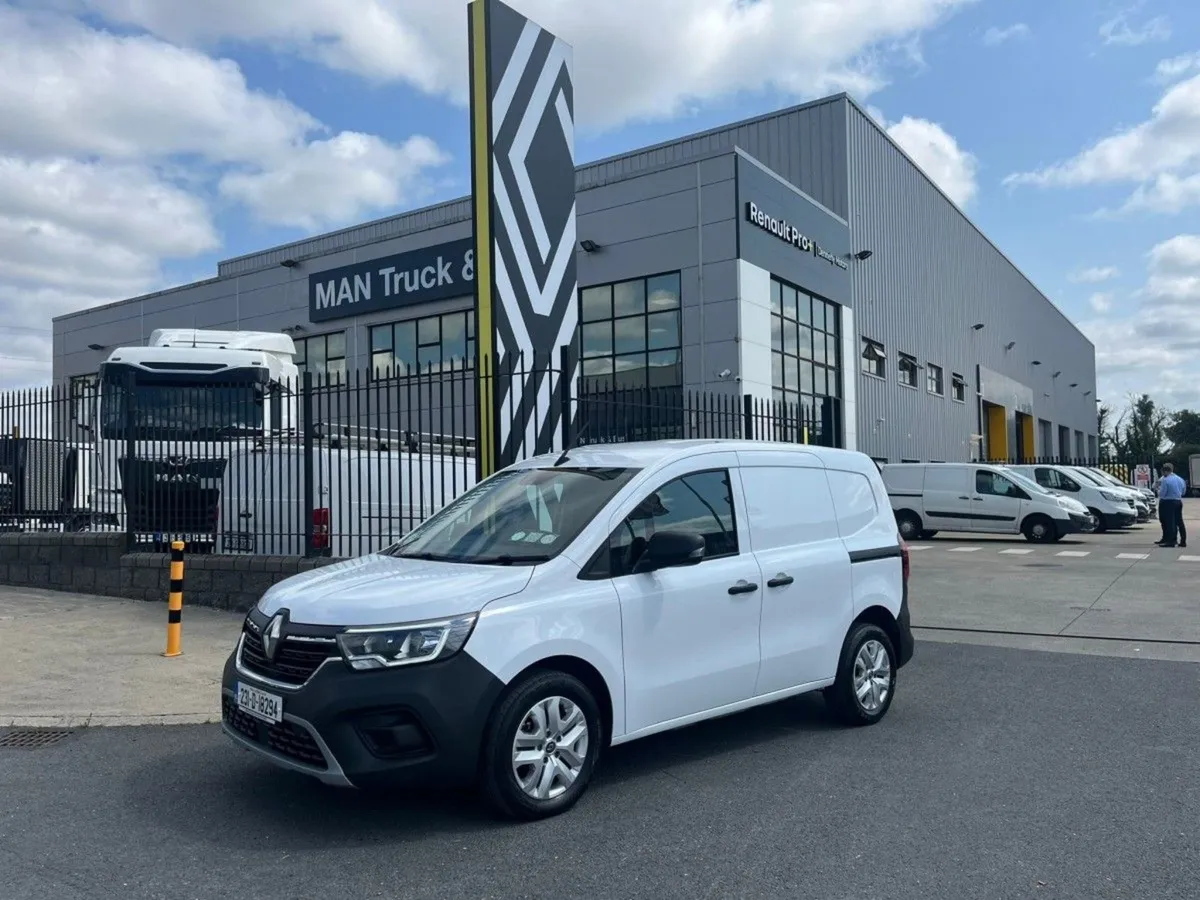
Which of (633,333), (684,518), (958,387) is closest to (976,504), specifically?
(633,333)

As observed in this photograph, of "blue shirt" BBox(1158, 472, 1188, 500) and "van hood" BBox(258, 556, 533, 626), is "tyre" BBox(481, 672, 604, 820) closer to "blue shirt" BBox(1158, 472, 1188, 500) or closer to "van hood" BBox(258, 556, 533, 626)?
"van hood" BBox(258, 556, 533, 626)

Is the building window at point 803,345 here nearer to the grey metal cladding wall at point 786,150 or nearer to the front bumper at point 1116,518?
the grey metal cladding wall at point 786,150

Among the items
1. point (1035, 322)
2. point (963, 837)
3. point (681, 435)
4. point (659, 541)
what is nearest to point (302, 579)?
point (659, 541)

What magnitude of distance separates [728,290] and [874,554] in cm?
1675

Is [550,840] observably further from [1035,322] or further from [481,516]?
[1035,322]

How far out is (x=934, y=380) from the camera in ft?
127

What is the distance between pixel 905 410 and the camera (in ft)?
113

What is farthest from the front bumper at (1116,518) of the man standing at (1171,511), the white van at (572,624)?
the white van at (572,624)

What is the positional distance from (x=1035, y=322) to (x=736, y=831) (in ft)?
199

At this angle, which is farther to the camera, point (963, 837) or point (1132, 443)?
point (1132, 443)

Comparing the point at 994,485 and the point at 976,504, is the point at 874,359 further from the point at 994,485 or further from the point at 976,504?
the point at 976,504

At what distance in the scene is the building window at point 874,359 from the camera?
31.0 metres

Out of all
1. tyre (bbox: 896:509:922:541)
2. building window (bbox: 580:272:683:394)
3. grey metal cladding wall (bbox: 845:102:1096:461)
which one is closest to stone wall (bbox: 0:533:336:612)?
building window (bbox: 580:272:683:394)

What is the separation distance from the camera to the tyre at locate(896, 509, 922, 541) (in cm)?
2477
